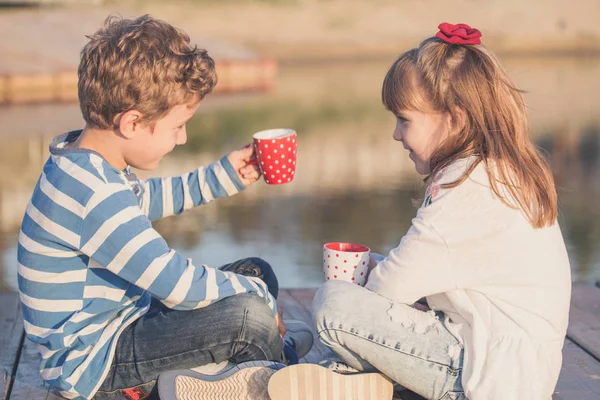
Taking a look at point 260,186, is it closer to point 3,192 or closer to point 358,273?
point 3,192

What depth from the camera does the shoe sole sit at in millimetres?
1745

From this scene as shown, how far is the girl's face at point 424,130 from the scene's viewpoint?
1891 mm

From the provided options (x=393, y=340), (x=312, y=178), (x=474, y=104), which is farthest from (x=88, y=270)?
(x=312, y=178)

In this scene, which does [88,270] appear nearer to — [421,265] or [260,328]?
[260,328]

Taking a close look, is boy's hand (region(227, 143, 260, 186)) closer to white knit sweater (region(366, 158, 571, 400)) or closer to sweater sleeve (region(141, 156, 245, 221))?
sweater sleeve (region(141, 156, 245, 221))

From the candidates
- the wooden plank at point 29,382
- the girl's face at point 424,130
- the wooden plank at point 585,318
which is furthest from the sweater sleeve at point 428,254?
the wooden plank at point 29,382

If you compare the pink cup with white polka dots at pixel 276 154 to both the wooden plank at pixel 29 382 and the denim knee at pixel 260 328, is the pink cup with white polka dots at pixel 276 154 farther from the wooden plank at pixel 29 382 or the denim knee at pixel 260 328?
the wooden plank at pixel 29 382

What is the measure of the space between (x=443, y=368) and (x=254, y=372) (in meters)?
0.39

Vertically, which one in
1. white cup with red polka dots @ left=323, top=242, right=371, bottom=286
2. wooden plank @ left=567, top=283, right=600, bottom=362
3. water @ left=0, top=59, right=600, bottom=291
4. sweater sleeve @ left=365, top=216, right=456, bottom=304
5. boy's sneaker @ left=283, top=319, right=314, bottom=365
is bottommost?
water @ left=0, top=59, right=600, bottom=291

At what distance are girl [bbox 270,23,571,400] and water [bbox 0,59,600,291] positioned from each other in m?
1.87

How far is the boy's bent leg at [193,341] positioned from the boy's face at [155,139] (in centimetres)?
34

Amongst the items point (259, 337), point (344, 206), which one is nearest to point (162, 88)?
point (259, 337)

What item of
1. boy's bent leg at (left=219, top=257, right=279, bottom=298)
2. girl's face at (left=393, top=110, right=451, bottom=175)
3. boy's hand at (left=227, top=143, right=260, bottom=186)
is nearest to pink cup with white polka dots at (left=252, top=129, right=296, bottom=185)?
boy's hand at (left=227, top=143, right=260, bottom=186)

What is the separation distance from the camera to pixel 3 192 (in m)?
5.65
